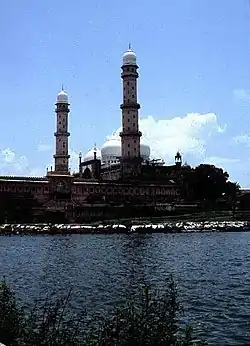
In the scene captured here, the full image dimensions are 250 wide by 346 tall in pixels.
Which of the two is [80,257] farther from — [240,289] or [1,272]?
[240,289]

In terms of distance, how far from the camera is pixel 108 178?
119438 millimetres

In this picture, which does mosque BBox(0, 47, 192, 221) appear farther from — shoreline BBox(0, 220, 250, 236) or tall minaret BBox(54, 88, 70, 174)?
shoreline BBox(0, 220, 250, 236)

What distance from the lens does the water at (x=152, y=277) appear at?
1720 cm

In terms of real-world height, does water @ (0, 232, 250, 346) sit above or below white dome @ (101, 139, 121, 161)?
below

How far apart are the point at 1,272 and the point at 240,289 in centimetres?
1282

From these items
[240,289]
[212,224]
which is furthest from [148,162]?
[240,289]

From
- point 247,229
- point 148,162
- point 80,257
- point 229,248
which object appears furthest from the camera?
point 148,162

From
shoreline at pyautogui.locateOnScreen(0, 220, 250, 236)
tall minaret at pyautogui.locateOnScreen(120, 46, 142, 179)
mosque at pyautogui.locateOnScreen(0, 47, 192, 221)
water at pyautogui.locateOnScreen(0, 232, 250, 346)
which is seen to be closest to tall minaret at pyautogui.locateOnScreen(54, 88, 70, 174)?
mosque at pyautogui.locateOnScreen(0, 47, 192, 221)

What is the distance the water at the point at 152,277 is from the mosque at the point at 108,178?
166 ft

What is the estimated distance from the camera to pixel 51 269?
31.7 meters

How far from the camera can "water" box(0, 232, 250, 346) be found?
1720 centimetres

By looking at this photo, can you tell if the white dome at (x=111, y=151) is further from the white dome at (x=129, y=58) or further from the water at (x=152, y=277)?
the water at (x=152, y=277)

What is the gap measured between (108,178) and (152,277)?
305 ft

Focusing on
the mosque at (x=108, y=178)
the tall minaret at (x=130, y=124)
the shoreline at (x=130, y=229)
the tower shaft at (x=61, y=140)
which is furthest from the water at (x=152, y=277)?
the tower shaft at (x=61, y=140)
